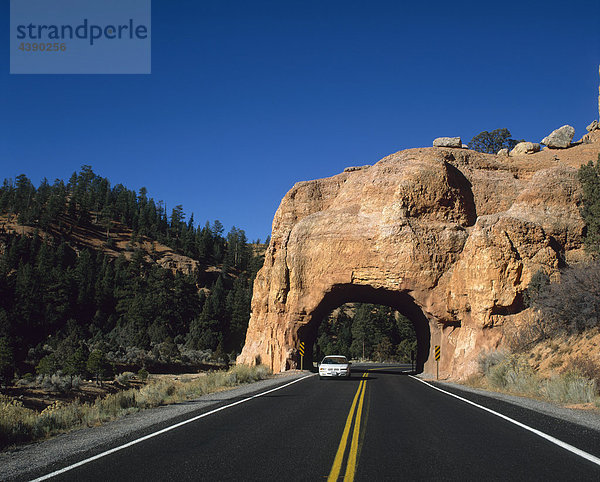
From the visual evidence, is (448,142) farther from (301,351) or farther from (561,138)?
(301,351)

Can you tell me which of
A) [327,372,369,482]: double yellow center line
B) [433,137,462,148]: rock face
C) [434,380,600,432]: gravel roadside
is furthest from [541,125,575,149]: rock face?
[327,372,369,482]: double yellow center line

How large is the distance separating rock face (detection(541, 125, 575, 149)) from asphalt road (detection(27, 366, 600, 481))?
35.7m

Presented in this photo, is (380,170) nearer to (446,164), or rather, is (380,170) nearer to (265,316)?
(446,164)

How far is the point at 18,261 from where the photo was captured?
96.1 metres

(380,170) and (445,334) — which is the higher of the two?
(380,170)

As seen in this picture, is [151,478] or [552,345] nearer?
[151,478]

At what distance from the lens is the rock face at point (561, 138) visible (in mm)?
42125

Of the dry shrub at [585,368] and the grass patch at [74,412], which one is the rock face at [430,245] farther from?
the grass patch at [74,412]

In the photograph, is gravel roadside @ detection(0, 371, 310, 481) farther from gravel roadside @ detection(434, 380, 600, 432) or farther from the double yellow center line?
gravel roadside @ detection(434, 380, 600, 432)

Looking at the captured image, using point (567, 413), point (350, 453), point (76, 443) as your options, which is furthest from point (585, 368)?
point (76, 443)

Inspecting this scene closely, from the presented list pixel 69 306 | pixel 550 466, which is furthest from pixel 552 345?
pixel 69 306

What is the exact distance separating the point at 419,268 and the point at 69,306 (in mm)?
67998

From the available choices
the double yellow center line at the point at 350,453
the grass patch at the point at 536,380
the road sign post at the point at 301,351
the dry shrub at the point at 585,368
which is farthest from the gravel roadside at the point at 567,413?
the road sign post at the point at 301,351

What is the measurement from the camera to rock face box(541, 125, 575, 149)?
4212cm
